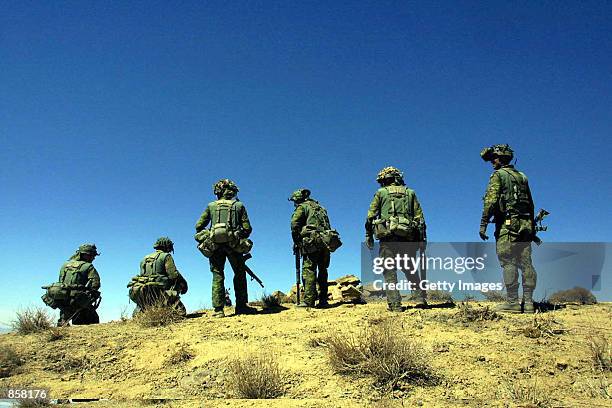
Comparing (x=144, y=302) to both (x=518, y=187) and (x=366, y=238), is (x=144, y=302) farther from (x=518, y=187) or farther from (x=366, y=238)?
(x=518, y=187)

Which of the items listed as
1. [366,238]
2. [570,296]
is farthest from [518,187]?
[570,296]

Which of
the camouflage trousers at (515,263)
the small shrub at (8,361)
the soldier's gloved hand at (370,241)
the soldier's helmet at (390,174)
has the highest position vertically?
the soldier's helmet at (390,174)

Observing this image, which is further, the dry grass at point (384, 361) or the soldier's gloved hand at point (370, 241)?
the soldier's gloved hand at point (370, 241)

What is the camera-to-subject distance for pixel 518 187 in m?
8.48

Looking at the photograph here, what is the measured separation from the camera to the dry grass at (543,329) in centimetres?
662

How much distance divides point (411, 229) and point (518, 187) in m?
2.14

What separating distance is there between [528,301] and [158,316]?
737cm

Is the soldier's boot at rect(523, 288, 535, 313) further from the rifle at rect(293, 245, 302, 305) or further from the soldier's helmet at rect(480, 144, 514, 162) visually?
the rifle at rect(293, 245, 302, 305)

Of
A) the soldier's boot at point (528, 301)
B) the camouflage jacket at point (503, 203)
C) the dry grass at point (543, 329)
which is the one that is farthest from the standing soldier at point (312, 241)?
the dry grass at point (543, 329)

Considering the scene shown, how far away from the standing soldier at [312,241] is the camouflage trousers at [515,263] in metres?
3.82

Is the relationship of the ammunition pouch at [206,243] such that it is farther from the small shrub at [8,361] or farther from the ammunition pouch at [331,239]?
the small shrub at [8,361]

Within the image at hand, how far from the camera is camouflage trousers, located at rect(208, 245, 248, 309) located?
33.8ft

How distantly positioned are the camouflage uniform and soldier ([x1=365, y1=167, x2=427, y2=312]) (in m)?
7.18

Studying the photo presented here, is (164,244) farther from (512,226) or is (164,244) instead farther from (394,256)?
(512,226)
